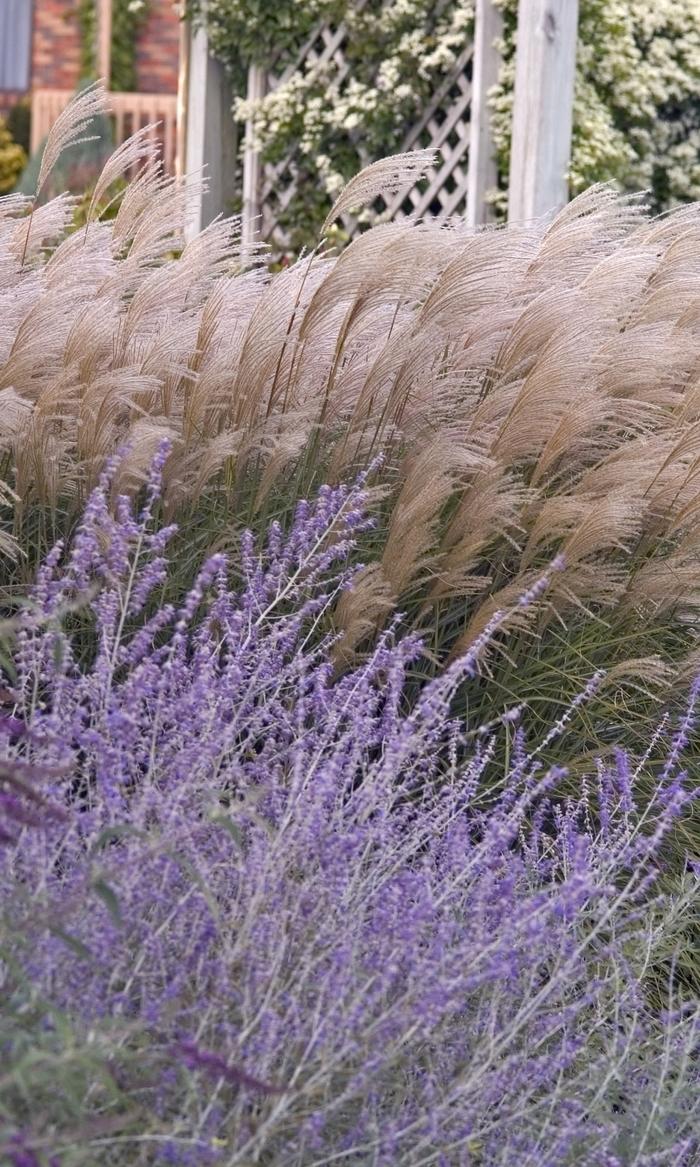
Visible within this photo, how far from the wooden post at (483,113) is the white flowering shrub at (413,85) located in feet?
0.30

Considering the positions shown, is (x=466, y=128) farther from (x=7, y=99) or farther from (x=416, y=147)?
(x=7, y=99)

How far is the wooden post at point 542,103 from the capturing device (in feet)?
24.1

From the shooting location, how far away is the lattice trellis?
8727 mm

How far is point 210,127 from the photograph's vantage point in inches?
395

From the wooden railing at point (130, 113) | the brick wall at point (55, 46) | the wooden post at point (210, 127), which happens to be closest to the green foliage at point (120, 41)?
the wooden railing at point (130, 113)

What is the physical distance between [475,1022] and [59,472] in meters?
1.33

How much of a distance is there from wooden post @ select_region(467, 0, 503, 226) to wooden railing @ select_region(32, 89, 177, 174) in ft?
20.9

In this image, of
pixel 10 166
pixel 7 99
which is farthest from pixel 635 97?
pixel 7 99

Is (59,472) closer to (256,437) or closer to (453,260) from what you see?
(256,437)

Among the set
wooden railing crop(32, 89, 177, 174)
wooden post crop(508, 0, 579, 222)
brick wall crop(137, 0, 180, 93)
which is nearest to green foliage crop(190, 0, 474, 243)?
wooden post crop(508, 0, 579, 222)

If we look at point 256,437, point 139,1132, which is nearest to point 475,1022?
point 139,1132

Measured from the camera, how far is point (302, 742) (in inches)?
91.8

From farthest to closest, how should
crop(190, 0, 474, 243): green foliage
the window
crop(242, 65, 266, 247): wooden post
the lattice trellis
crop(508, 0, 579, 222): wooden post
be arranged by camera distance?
1. the window
2. crop(242, 65, 266, 247): wooden post
3. crop(190, 0, 474, 243): green foliage
4. the lattice trellis
5. crop(508, 0, 579, 222): wooden post

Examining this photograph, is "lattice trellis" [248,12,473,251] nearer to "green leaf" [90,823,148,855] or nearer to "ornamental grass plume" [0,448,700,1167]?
"ornamental grass plume" [0,448,700,1167]
